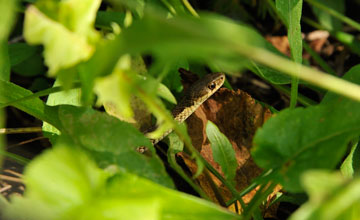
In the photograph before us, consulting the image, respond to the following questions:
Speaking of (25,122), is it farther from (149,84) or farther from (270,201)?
(149,84)

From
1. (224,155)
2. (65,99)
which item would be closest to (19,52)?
(65,99)

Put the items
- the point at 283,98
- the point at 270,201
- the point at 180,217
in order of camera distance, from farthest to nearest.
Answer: the point at 283,98 → the point at 270,201 → the point at 180,217

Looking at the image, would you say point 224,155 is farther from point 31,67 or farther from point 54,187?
point 31,67

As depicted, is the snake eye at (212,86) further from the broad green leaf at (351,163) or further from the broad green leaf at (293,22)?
the broad green leaf at (351,163)

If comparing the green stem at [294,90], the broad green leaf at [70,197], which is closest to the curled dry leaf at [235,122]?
the green stem at [294,90]

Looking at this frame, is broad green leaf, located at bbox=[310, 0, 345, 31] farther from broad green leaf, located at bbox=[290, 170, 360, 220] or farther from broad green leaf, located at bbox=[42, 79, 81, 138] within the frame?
broad green leaf, located at bbox=[290, 170, 360, 220]

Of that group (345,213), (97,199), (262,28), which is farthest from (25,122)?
(345,213)
